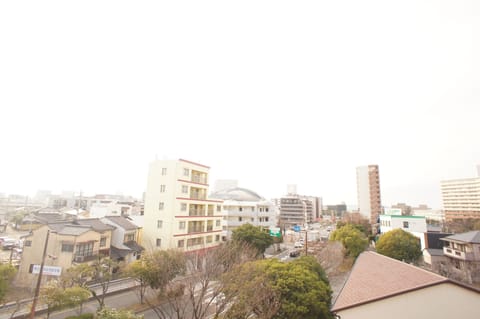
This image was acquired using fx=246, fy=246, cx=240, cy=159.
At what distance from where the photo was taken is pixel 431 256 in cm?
2825

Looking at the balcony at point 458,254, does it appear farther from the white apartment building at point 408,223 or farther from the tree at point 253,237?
the tree at point 253,237

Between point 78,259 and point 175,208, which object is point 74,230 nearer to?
point 78,259

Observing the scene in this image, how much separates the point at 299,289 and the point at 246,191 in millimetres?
55400

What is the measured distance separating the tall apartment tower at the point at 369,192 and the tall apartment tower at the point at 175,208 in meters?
61.5

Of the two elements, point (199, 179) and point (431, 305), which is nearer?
point (431, 305)

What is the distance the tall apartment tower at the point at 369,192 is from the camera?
75500mm

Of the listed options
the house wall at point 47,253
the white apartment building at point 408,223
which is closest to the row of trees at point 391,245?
the white apartment building at point 408,223

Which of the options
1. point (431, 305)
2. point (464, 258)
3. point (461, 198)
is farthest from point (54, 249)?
point (461, 198)

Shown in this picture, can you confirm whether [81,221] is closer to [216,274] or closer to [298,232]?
[216,274]

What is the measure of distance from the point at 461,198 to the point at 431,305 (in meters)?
105

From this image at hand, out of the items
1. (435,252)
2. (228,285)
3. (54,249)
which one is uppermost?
(228,285)

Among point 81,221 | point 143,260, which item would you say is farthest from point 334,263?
point 81,221

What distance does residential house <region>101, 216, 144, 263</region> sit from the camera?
24.7 metres

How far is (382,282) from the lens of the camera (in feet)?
36.0
